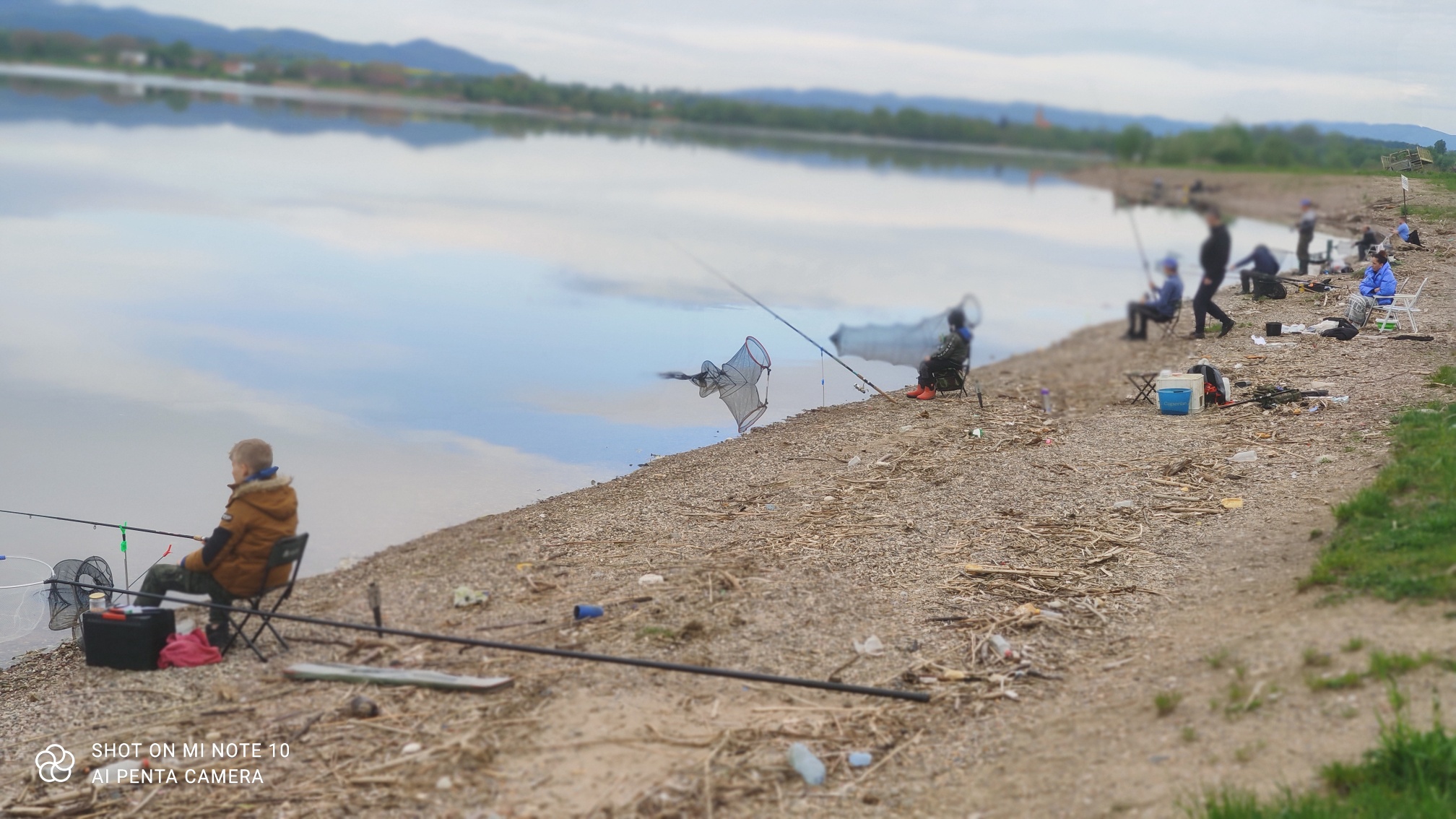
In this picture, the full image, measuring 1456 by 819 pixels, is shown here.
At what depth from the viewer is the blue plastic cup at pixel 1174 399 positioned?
11.9m

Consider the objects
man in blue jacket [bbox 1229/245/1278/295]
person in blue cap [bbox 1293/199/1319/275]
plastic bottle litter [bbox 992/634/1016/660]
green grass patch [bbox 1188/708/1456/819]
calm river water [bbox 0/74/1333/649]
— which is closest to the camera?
green grass patch [bbox 1188/708/1456/819]

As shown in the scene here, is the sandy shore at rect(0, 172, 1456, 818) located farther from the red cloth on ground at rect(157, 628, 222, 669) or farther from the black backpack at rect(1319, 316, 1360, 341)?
the black backpack at rect(1319, 316, 1360, 341)

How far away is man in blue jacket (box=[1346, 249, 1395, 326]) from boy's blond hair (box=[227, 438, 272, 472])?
1344 cm

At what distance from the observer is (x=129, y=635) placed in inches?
259

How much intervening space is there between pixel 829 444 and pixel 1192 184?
206 feet

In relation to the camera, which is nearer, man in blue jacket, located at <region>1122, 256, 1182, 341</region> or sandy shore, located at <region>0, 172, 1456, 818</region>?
sandy shore, located at <region>0, 172, 1456, 818</region>

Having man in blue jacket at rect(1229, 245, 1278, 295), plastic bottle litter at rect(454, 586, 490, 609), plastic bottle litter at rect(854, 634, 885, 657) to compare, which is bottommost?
plastic bottle litter at rect(454, 586, 490, 609)

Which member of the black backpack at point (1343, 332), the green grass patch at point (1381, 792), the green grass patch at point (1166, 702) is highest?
the black backpack at point (1343, 332)

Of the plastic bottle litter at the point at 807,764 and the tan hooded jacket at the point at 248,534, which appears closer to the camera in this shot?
the plastic bottle litter at the point at 807,764

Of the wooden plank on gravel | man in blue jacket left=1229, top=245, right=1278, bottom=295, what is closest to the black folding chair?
the wooden plank on gravel

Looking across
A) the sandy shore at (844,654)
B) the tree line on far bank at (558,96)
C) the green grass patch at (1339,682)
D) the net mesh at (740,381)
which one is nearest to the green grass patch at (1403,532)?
the sandy shore at (844,654)

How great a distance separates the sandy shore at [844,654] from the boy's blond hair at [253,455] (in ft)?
3.61

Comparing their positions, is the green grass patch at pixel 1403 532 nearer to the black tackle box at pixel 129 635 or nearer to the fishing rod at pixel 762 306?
the black tackle box at pixel 129 635

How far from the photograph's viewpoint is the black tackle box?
21.5ft
